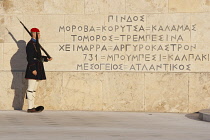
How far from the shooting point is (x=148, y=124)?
13.6 m

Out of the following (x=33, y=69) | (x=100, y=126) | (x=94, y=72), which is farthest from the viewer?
(x=94, y=72)

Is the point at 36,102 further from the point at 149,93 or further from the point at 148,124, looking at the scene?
the point at 148,124

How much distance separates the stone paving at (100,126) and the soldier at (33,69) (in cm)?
35

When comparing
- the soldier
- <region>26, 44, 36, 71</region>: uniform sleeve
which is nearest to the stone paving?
the soldier

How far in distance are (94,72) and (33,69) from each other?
1.61 meters

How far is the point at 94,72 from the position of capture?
55.2 ft

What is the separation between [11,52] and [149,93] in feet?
12.2

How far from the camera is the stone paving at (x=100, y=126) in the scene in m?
11.2

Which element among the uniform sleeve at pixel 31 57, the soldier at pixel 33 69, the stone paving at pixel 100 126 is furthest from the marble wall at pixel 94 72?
the uniform sleeve at pixel 31 57

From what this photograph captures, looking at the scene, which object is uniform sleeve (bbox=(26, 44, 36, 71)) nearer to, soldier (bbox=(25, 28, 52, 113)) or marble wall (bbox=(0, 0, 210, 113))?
soldier (bbox=(25, 28, 52, 113))

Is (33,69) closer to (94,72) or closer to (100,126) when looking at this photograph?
(94,72)

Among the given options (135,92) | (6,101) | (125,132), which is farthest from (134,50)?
(125,132)

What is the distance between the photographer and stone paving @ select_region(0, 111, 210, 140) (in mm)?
11203

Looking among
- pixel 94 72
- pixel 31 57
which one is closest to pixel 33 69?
pixel 31 57
